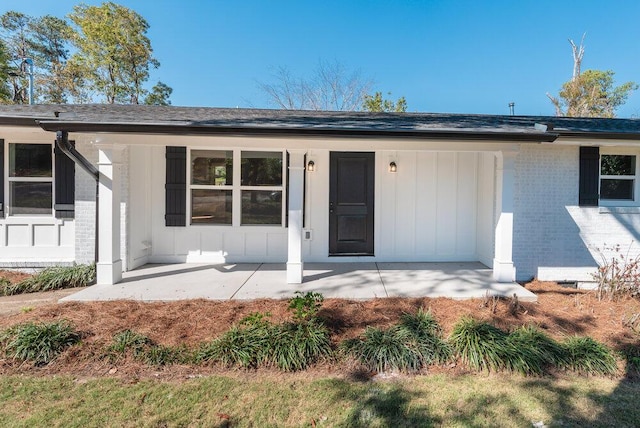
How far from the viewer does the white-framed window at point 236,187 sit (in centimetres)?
663

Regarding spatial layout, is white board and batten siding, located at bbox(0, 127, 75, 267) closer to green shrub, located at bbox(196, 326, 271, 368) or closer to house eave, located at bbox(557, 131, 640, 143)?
green shrub, located at bbox(196, 326, 271, 368)

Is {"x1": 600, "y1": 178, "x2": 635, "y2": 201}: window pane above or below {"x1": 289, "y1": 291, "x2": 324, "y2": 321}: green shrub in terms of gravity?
above

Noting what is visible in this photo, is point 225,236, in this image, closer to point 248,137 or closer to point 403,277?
point 248,137

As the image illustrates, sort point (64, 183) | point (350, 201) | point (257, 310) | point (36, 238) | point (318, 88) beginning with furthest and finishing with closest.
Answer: point (318, 88) → point (350, 201) → point (36, 238) → point (64, 183) → point (257, 310)

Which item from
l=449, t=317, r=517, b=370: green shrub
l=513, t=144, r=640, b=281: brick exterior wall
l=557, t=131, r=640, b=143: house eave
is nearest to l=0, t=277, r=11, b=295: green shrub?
l=449, t=317, r=517, b=370: green shrub

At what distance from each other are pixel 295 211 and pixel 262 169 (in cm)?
197

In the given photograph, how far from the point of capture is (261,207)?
22.1ft

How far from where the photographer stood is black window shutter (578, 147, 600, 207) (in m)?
5.73

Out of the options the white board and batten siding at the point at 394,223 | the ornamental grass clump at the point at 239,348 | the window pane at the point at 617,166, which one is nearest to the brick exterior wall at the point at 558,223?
the window pane at the point at 617,166

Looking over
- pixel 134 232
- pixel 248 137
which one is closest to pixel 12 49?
pixel 134 232

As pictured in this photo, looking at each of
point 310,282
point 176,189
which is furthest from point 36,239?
point 310,282

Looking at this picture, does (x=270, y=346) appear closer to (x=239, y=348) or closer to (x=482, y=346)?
(x=239, y=348)

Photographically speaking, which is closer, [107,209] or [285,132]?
[285,132]

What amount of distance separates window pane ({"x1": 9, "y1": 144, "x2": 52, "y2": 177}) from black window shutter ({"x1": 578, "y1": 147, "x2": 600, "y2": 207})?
9.48 m
